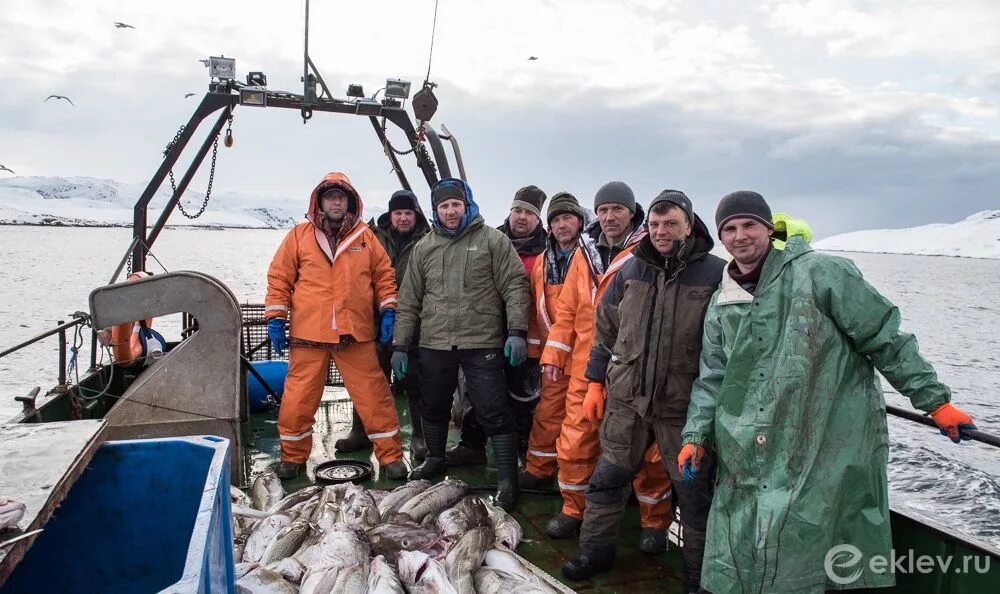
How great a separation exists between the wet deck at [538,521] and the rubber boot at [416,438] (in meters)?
0.14

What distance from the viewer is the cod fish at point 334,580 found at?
2.92 metres

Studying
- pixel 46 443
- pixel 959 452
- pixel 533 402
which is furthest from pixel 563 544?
pixel 959 452

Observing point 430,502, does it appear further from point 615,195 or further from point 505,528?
point 615,195

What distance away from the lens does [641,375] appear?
3232mm

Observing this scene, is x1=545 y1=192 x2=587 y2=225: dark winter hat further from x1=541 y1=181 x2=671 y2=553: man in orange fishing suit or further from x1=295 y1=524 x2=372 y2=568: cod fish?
x1=295 y1=524 x2=372 y2=568: cod fish

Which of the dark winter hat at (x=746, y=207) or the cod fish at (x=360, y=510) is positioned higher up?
the dark winter hat at (x=746, y=207)

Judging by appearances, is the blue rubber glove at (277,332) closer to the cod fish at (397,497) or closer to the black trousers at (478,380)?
the black trousers at (478,380)

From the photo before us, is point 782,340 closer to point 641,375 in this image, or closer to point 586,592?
point 641,375

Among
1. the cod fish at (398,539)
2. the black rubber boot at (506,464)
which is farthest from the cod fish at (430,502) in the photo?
the black rubber boot at (506,464)

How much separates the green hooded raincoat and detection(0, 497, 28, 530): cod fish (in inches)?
97.0

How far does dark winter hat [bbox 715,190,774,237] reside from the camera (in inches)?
108

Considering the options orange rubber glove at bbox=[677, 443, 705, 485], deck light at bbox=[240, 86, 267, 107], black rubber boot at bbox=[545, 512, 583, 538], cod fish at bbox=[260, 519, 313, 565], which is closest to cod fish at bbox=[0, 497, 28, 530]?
cod fish at bbox=[260, 519, 313, 565]

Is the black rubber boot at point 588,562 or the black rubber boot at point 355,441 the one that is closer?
the black rubber boot at point 588,562

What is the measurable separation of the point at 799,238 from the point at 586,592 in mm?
2073
